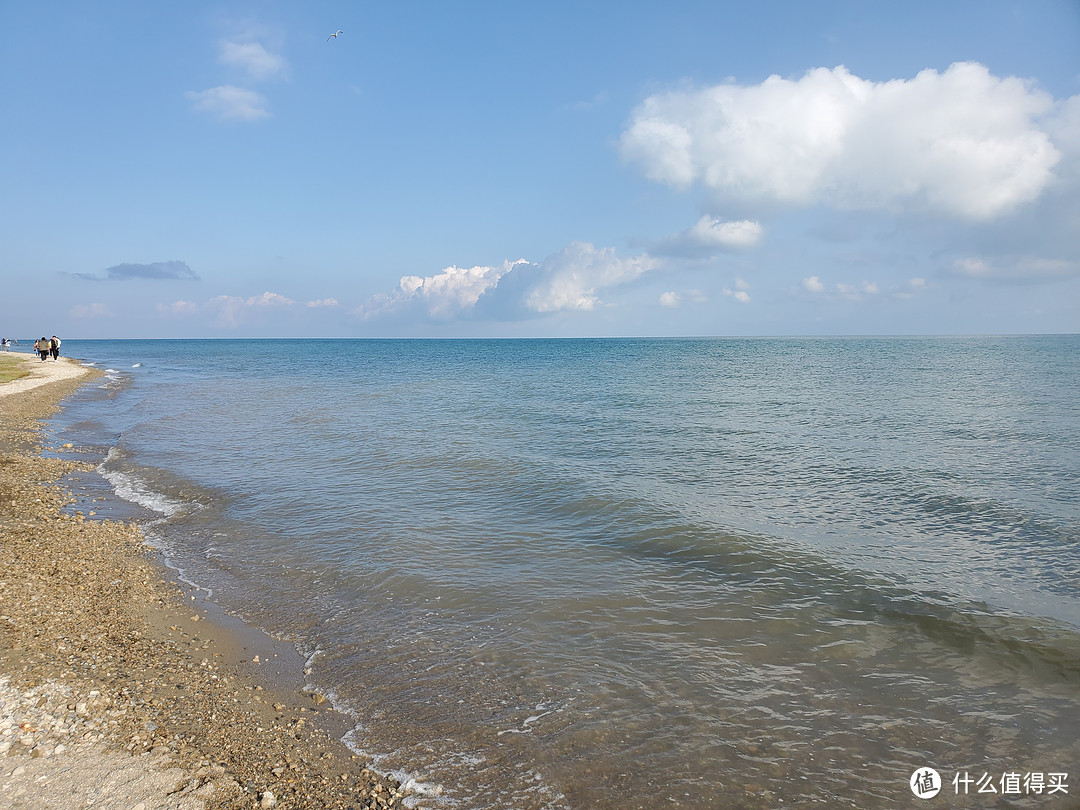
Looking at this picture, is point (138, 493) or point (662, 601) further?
point (138, 493)

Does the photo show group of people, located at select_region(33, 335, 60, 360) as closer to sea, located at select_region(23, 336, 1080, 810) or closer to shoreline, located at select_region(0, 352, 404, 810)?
sea, located at select_region(23, 336, 1080, 810)

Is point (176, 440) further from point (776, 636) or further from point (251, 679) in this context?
point (776, 636)

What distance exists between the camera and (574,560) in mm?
10953

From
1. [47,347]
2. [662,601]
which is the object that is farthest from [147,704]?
[47,347]

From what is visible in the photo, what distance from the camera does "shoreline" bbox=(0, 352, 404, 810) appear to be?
16.1 ft

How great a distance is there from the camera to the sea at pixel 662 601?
5.73 meters

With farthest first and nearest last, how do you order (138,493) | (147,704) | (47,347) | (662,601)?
1. (47,347)
2. (138,493)
3. (662,601)
4. (147,704)

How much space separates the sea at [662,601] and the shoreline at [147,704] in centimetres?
44

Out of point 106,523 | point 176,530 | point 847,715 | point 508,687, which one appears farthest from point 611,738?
point 106,523

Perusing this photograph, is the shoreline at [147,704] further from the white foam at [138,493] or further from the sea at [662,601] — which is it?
the white foam at [138,493]

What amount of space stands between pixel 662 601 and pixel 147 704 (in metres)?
6.77

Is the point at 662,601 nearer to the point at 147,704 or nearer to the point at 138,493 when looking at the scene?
the point at 147,704

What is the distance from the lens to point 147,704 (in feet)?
19.8

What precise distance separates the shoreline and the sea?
0.44 meters
